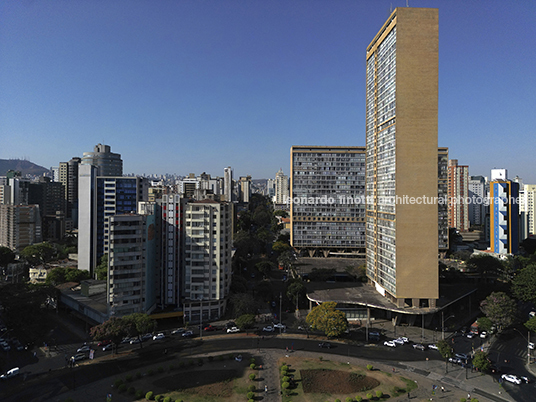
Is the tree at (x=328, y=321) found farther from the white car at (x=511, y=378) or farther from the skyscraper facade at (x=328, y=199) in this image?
the skyscraper facade at (x=328, y=199)

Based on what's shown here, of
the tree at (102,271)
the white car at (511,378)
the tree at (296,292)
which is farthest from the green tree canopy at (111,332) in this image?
the white car at (511,378)

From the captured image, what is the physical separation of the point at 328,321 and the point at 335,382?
12.4m

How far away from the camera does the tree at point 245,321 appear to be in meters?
60.7

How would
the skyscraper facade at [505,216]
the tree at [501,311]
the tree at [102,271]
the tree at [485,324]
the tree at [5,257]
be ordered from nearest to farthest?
the tree at [485,324]
the tree at [501,311]
the tree at [102,271]
the tree at [5,257]
the skyscraper facade at [505,216]

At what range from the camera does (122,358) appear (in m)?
52.8

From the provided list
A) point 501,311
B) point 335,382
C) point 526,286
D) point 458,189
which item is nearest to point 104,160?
point 335,382

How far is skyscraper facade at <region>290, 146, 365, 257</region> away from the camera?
11762 cm

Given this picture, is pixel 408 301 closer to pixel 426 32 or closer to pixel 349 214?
pixel 426 32

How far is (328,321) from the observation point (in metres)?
57.3

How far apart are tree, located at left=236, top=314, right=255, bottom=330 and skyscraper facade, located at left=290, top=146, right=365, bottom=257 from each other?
60578 millimetres

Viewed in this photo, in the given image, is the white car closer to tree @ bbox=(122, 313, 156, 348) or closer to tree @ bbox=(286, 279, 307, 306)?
tree @ bbox=(286, 279, 307, 306)

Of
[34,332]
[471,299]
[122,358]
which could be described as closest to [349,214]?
[471,299]

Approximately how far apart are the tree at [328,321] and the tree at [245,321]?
1013cm

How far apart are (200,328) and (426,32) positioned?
67.3 m
